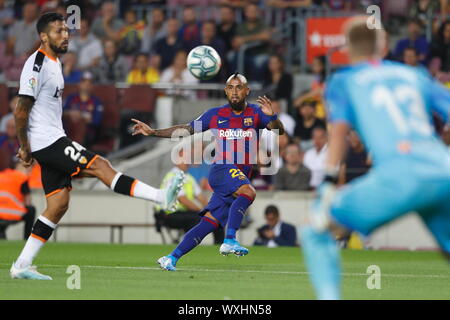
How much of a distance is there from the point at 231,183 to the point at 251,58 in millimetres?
10116

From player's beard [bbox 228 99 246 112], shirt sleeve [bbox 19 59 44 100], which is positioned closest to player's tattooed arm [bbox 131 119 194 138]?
player's beard [bbox 228 99 246 112]

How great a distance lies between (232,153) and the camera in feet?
44.9

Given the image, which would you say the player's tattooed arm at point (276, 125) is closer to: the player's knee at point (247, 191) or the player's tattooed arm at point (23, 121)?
the player's knee at point (247, 191)

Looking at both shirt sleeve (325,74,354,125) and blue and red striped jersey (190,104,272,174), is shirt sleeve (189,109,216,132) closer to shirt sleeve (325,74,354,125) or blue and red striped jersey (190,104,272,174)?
blue and red striped jersey (190,104,272,174)

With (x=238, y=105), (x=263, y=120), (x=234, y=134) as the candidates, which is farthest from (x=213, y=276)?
(x=238, y=105)

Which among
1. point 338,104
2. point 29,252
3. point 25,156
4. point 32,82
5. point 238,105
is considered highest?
point 338,104

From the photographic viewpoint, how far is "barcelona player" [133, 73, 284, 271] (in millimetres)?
13078

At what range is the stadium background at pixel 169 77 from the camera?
21578mm

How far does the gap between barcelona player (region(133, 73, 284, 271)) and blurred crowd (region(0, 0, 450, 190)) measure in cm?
Answer: 649

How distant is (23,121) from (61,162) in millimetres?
553

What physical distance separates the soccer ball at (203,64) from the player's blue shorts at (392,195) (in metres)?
8.33

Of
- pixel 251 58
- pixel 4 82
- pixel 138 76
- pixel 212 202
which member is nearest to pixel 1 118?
pixel 4 82

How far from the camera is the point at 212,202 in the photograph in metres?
13.3

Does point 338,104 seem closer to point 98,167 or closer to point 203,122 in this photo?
point 98,167
